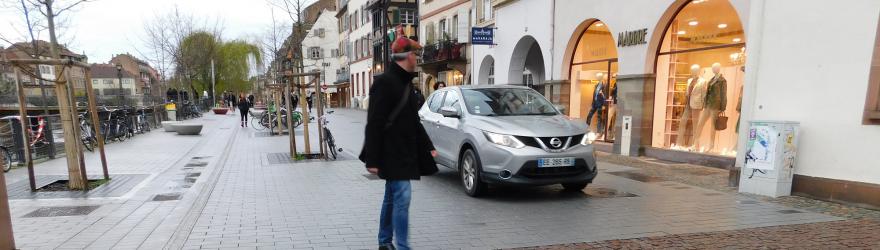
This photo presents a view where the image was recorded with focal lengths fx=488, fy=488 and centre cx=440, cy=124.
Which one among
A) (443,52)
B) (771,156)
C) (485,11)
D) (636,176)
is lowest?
(636,176)

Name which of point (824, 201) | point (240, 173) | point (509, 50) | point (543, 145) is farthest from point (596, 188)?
point (509, 50)

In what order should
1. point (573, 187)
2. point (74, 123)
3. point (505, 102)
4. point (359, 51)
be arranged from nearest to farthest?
point (74, 123), point (573, 187), point (505, 102), point (359, 51)

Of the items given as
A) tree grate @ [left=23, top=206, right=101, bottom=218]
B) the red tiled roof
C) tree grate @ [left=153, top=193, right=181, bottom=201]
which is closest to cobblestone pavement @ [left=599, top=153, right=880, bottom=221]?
tree grate @ [left=153, top=193, right=181, bottom=201]

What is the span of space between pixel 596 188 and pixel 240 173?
19.6 feet

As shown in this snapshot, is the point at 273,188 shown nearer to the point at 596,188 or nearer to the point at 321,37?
the point at 596,188

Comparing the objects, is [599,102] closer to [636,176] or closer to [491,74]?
[636,176]

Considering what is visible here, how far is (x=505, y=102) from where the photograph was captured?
275 inches

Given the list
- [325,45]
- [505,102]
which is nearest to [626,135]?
[505,102]

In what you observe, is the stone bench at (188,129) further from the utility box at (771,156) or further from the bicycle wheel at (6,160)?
the utility box at (771,156)

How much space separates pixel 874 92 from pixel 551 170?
12.4 ft

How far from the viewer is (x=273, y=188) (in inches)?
281

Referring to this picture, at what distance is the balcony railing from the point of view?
73.9ft

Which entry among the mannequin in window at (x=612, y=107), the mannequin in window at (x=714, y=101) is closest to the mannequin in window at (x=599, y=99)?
the mannequin in window at (x=612, y=107)

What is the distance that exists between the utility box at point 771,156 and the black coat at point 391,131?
16.8 feet
